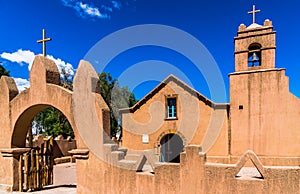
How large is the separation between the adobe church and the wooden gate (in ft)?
0.15

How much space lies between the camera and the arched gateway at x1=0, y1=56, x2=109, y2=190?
7536mm

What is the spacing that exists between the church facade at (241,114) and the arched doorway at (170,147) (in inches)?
3.2

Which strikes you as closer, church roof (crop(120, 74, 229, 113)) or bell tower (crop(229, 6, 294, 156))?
bell tower (crop(229, 6, 294, 156))

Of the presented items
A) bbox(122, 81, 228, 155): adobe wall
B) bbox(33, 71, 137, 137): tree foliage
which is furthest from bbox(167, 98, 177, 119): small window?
bbox(33, 71, 137, 137): tree foliage

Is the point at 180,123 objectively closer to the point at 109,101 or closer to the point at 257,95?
the point at 257,95

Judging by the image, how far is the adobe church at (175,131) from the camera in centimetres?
572

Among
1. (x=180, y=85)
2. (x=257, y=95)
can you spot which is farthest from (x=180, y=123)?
(x=257, y=95)

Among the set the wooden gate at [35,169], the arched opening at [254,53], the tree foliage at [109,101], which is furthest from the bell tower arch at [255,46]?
the tree foliage at [109,101]

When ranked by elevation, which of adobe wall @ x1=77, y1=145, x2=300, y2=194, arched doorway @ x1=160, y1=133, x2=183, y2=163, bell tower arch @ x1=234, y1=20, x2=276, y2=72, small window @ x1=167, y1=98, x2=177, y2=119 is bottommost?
arched doorway @ x1=160, y1=133, x2=183, y2=163

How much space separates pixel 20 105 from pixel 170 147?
12.1 meters

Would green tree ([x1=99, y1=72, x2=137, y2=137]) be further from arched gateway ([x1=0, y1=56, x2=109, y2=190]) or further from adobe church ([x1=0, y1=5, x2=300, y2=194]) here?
arched gateway ([x1=0, y1=56, x2=109, y2=190])

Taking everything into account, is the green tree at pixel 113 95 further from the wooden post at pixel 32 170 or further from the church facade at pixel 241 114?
the wooden post at pixel 32 170

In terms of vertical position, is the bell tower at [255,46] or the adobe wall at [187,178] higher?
the bell tower at [255,46]

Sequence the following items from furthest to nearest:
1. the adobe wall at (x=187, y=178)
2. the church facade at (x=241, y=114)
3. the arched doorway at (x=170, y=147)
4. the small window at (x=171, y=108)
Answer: the arched doorway at (x=170, y=147)
the small window at (x=171, y=108)
the church facade at (x=241, y=114)
the adobe wall at (x=187, y=178)
